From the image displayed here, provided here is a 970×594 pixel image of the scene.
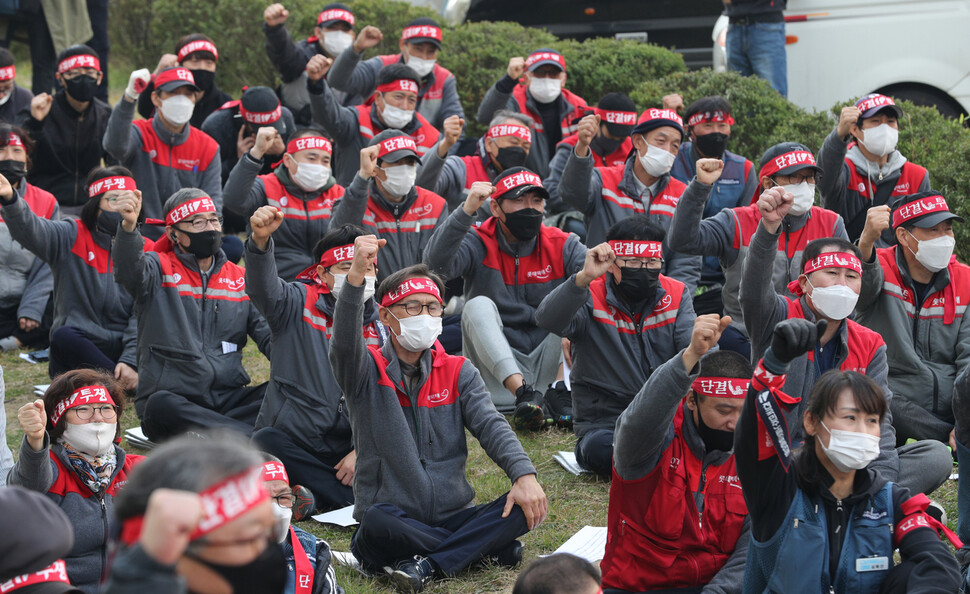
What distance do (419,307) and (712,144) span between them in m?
4.32

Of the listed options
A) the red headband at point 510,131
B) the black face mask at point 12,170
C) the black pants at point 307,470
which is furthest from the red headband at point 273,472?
the red headband at point 510,131

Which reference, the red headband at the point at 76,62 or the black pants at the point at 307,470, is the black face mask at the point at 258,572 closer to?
the black pants at the point at 307,470

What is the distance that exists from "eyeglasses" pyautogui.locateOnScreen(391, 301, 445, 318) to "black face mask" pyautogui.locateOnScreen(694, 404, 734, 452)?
58.6 inches

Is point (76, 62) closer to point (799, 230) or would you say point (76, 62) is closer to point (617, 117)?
point (617, 117)

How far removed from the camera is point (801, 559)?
419 centimetres

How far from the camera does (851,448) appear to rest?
13.9 feet

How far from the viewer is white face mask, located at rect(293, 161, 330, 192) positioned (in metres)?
8.80

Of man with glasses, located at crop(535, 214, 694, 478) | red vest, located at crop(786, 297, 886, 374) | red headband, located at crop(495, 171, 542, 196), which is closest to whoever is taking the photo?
red vest, located at crop(786, 297, 886, 374)

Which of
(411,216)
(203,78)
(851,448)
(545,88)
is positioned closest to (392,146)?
(411,216)

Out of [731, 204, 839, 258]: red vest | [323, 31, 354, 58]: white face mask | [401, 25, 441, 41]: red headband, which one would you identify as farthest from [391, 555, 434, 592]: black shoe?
[323, 31, 354, 58]: white face mask

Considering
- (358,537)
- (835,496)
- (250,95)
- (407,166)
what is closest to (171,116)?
(250,95)

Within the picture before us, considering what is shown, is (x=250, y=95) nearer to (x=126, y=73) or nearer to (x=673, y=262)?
(x=673, y=262)

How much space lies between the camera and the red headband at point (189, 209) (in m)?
7.34

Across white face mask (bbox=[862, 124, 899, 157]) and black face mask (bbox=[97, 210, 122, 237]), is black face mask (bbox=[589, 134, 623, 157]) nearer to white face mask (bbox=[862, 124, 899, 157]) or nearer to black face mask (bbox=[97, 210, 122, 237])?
white face mask (bbox=[862, 124, 899, 157])
